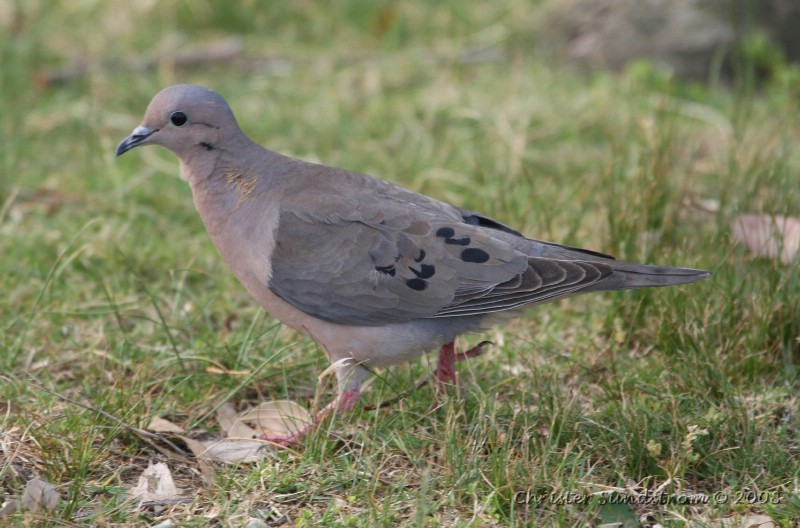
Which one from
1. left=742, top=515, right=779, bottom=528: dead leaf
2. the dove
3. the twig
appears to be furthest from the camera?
the dove

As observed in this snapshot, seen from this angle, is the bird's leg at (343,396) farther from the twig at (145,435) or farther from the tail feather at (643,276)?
the tail feather at (643,276)

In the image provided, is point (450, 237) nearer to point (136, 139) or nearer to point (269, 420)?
point (269, 420)

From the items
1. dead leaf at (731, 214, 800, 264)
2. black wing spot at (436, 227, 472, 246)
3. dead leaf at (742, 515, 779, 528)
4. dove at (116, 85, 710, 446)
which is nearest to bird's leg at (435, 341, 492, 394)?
dove at (116, 85, 710, 446)

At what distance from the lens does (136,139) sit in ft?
13.2

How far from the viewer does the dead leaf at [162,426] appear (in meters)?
3.66

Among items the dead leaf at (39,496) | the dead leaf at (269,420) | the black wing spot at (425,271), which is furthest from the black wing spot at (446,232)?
the dead leaf at (39,496)

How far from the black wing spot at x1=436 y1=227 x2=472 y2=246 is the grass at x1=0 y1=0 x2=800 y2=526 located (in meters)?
0.52

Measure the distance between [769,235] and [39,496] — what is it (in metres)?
2.97

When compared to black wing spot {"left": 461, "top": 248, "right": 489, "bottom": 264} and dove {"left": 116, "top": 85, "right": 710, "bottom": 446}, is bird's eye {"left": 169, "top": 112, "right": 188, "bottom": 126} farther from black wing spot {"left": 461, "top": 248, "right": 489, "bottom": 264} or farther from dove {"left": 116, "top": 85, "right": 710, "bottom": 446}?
black wing spot {"left": 461, "top": 248, "right": 489, "bottom": 264}

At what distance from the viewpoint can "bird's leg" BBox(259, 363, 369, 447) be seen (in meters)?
3.61

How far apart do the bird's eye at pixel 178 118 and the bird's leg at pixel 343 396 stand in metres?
1.14

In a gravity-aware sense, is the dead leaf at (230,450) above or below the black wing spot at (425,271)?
below

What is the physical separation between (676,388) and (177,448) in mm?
1808

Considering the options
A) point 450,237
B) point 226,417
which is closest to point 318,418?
point 226,417
